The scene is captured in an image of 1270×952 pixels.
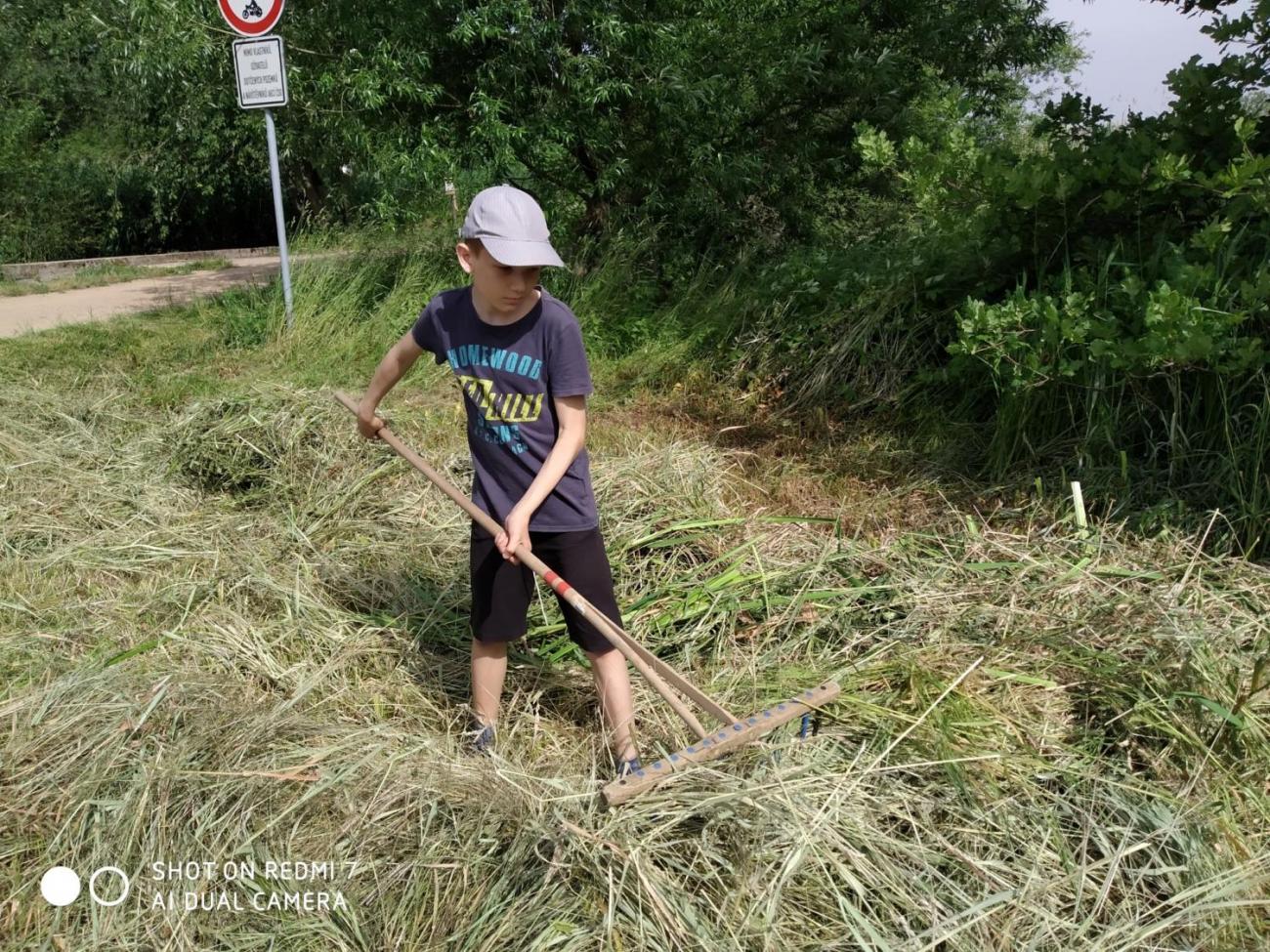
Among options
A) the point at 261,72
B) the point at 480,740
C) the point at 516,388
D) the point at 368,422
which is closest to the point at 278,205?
the point at 261,72

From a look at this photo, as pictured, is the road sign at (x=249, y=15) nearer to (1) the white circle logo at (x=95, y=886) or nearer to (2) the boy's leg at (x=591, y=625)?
(2) the boy's leg at (x=591, y=625)

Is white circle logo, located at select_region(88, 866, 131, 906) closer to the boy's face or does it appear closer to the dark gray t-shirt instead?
the dark gray t-shirt

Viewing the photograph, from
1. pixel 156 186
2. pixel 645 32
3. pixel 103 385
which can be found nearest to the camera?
pixel 103 385

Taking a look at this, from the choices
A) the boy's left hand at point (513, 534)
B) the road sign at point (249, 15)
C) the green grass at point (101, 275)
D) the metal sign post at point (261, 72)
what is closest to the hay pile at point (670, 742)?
the boy's left hand at point (513, 534)

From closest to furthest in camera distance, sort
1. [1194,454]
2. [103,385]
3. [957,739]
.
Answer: [957,739]
[1194,454]
[103,385]

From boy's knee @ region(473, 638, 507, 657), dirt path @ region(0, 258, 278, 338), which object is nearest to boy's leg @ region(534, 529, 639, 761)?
boy's knee @ region(473, 638, 507, 657)

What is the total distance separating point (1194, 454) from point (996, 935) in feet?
7.87

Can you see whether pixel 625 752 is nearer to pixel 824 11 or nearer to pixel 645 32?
pixel 645 32

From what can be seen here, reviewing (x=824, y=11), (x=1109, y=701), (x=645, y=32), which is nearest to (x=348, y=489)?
(x=1109, y=701)

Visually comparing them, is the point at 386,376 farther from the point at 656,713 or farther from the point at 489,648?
the point at 656,713

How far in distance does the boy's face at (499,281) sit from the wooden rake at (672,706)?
0.54m

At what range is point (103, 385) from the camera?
20.0 ft

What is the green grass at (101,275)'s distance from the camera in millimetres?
12086

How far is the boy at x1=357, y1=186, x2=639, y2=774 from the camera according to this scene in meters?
2.24
